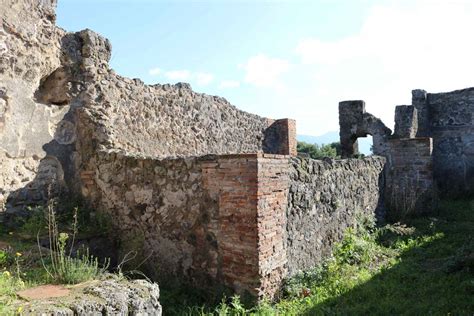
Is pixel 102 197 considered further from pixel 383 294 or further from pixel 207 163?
pixel 383 294

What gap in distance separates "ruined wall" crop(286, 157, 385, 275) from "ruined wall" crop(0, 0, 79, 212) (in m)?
3.19

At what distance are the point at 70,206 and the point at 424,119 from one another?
11625 millimetres

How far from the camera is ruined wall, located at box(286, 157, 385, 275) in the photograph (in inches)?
195

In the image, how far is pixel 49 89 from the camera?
5.52m

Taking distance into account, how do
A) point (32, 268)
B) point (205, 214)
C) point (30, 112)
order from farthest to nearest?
point (30, 112) < point (205, 214) < point (32, 268)

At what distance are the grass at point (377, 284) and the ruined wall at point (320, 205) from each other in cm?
21

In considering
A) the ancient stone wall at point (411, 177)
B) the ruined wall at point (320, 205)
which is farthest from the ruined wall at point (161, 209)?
the ancient stone wall at point (411, 177)

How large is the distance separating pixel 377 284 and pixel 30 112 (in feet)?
15.9

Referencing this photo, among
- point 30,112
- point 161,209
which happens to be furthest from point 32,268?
point 30,112

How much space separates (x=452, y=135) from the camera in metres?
12.8

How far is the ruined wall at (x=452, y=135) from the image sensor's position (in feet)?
40.9

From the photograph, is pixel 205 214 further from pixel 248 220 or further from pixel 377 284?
pixel 377 284

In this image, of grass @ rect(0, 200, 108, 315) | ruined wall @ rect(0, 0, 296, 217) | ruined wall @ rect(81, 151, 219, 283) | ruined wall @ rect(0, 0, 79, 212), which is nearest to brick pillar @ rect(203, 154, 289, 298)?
ruined wall @ rect(81, 151, 219, 283)

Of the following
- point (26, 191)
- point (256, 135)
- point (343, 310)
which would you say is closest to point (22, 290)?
point (26, 191)
